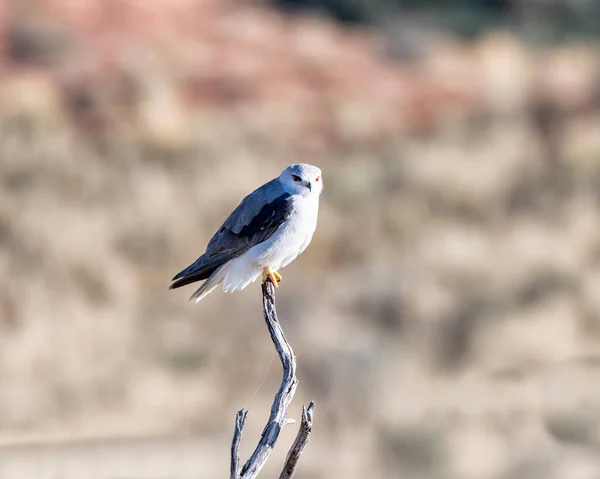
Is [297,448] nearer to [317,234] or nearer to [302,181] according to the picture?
[302,181]

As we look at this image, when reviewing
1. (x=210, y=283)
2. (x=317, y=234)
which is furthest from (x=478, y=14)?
(x=210, y=283)

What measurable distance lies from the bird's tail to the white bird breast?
6 cm

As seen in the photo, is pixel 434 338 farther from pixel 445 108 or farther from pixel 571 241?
pixel 445 108

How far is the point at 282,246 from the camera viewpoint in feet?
24.4

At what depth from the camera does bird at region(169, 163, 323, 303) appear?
7.45 meters

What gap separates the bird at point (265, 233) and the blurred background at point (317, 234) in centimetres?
746

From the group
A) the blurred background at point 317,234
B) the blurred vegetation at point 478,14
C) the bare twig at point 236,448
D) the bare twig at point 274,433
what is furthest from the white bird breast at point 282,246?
the blurred vegetation at point 478,14

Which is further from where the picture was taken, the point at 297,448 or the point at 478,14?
the point at 478,14

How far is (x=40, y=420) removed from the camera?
17.3 m

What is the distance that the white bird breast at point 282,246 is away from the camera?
7.43 metres

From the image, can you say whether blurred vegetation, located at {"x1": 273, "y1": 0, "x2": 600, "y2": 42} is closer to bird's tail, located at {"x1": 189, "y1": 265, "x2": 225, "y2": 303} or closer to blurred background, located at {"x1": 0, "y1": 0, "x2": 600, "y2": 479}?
blurred background, located at {"x1": 0, "y1": 0, "x2": 600, "y2": 479}

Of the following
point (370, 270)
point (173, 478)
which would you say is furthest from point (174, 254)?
point (173, 478)

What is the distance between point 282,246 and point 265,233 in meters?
0.15

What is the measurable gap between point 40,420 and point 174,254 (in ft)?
23.0
